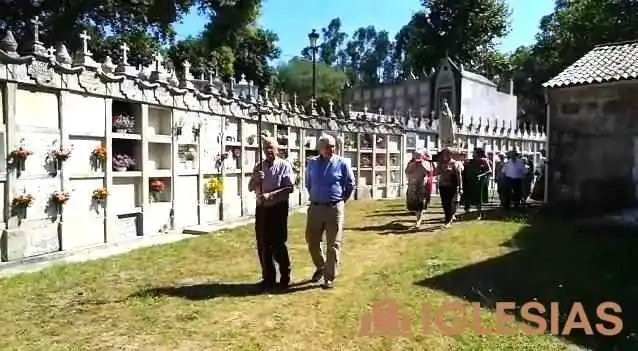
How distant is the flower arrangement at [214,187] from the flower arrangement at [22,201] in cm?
402

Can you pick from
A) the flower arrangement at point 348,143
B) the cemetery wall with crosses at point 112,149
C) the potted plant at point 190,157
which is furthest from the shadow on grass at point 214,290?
the flower arrangement at point 348,143

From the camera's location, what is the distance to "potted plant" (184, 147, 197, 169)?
393 inches

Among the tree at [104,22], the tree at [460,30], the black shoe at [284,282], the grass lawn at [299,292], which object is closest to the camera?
the grass lawn at [299,292]

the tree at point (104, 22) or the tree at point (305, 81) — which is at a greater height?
the tree at point (305, 81)

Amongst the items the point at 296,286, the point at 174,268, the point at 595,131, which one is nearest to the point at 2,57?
the point at 174,268

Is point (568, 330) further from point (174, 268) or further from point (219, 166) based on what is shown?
point (219, 166)

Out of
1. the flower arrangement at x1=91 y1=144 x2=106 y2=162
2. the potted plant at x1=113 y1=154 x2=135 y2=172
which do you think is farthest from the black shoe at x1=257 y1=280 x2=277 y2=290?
the potted plant at x1=113 y1=154 x2=135 y2=172

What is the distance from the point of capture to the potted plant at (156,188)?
9.18 metres

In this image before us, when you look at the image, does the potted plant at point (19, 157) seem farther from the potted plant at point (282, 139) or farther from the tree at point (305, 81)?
the tree at point (305, 81)

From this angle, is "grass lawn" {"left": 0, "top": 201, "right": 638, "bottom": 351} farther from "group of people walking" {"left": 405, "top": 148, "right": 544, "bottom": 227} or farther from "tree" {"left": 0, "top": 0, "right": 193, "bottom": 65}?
"tree" {"left": 0, "top": 0, "right": 193, "bottom": 65}

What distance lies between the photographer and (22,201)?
6730 mm

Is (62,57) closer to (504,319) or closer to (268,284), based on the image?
(268,284)

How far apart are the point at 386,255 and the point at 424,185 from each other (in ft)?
9.40

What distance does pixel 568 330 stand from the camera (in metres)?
4.41
